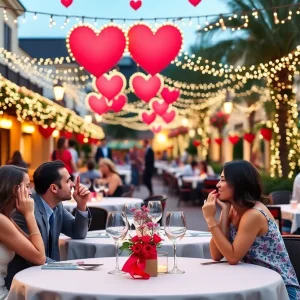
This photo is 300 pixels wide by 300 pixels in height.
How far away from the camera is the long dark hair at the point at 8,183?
16.7ft

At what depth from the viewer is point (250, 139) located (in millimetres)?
31609

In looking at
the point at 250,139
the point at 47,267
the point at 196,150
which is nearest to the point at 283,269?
the point at 47,267

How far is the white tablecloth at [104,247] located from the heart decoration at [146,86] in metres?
12.9

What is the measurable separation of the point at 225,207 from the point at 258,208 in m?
0.28

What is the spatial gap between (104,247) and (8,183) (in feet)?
5.54

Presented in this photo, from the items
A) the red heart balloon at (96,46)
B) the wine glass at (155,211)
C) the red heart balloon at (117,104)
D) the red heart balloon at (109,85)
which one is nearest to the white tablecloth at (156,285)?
the wine glass at (155,211)

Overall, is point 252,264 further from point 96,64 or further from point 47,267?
point 96,64

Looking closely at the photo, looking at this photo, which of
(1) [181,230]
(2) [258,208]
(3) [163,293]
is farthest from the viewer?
(2) [258,208]

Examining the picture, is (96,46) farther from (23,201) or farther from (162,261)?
(162,261)

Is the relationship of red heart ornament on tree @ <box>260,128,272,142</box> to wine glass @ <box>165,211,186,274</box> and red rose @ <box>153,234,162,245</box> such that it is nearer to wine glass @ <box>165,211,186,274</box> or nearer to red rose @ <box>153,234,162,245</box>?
wine glass @ <box>165,211,186,274</box>

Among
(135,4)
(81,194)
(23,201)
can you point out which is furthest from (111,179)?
(23,201)

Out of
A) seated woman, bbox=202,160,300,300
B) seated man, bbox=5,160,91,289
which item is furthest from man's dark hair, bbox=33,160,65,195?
seated woman, bbox=202,160,300,300

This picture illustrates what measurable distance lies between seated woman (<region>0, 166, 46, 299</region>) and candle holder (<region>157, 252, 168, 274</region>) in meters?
0.76

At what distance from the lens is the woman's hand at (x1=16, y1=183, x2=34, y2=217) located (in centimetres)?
515
